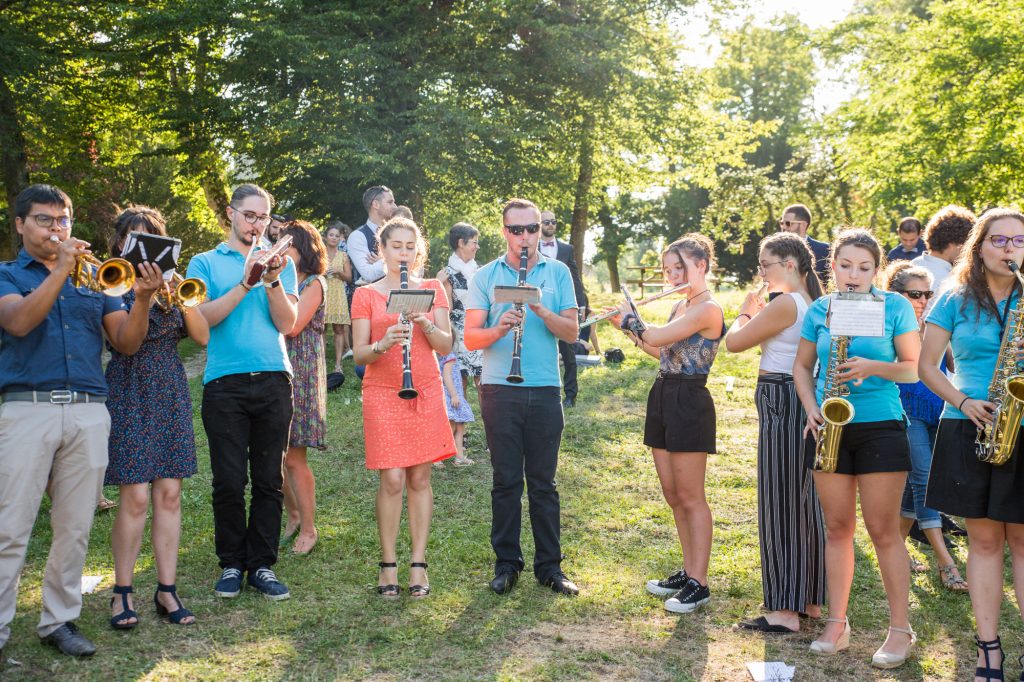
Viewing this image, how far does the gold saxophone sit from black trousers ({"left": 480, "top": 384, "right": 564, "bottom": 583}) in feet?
7.73

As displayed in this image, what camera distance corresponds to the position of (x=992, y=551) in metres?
4.20

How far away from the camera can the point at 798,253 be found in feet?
16.5

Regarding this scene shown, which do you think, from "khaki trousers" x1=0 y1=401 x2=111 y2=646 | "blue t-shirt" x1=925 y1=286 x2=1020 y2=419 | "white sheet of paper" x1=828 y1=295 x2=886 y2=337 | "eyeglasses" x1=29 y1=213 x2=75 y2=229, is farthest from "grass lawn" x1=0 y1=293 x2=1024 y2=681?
"eyeglasses" x1=29 y1=213 x2=75 y2=229

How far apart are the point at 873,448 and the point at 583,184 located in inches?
768

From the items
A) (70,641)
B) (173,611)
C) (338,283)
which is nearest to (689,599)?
(173,611)

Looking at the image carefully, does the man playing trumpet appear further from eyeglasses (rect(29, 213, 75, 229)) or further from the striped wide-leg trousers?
the striped wide-leg trousers

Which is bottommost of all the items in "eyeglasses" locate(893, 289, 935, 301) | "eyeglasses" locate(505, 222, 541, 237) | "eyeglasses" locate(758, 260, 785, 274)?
"eyeglasses" locate(893, 289, 935, 301)

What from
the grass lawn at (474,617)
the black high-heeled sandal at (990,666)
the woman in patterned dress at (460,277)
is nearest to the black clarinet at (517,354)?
the grass lawn at (474,617)

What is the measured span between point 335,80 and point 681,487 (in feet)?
45.8

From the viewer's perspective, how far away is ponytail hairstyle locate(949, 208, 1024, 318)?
4207 millimetres

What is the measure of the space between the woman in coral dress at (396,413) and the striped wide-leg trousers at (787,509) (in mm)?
1862

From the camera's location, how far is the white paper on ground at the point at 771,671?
14.1 ft

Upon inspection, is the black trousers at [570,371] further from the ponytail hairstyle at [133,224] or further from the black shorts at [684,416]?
the ponytail hairstyle at [133,224]

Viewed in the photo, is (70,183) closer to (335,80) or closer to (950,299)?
(335,80)
